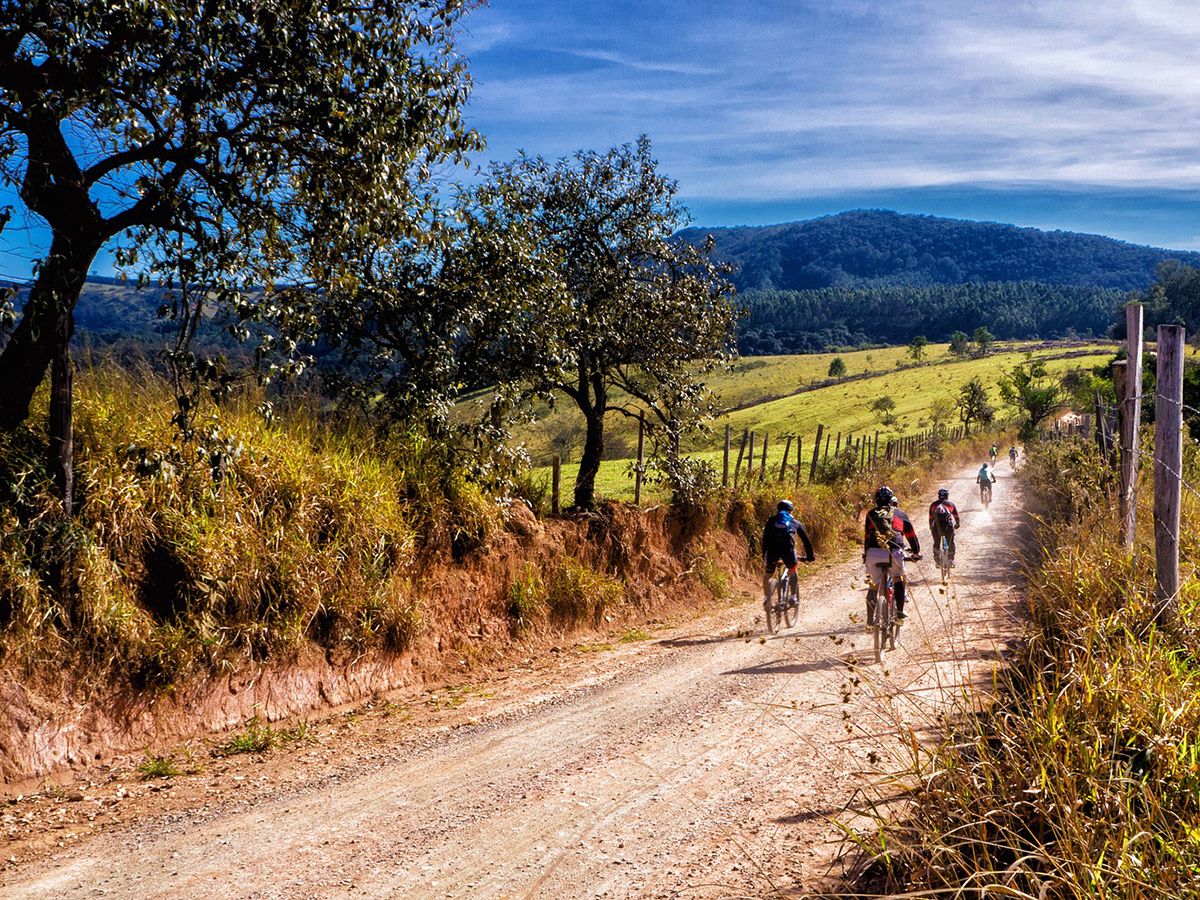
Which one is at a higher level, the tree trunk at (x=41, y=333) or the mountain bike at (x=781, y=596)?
the tree trunk at (x=41, y=333)

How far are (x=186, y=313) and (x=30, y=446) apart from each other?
195 cm

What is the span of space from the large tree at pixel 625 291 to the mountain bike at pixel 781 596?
3749 mm

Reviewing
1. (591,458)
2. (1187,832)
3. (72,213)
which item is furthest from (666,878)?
(591,458)

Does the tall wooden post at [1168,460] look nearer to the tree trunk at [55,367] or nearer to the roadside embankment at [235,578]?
the roadside embankment at [235,578]

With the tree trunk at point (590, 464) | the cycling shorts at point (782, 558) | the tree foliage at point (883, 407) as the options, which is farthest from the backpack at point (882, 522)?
the tree foliage at point (883, 407)

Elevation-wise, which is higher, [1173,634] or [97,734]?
[1173,634]

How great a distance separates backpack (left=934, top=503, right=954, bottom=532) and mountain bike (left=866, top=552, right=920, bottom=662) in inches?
248

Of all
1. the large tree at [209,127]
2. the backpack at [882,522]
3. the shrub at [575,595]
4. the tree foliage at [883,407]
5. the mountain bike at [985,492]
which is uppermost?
the large tree at [209,127]

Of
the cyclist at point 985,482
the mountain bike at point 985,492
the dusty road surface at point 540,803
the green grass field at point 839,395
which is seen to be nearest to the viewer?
the dusty road surface at point 540,803

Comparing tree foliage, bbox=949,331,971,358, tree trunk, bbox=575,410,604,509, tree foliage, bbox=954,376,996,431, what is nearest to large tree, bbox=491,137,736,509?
tree trunk, bbox=575,410,604,509

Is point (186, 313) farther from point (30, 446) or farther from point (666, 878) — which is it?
point (666, 878)

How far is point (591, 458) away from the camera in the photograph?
15.2m

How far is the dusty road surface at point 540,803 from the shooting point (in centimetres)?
509

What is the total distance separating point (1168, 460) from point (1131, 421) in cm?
177
